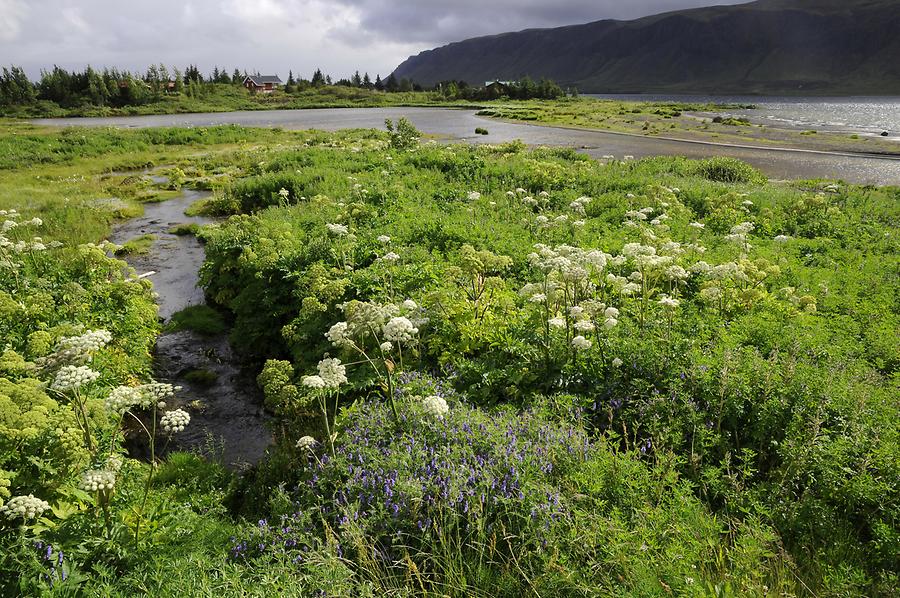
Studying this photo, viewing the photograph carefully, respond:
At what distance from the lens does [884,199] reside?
19703mm

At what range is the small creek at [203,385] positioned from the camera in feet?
29.0

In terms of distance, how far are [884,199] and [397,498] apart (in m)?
24.2

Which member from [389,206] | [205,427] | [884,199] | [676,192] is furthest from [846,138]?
[205,427]

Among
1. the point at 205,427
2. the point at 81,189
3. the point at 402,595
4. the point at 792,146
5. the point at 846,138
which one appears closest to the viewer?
the point at 402,595

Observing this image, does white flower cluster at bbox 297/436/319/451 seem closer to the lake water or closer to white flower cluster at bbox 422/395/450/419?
white flower cluster at bbox 422/395/450/419

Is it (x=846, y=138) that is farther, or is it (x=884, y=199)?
(x=846, y=138)

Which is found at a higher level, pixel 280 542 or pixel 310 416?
pixel 280 542

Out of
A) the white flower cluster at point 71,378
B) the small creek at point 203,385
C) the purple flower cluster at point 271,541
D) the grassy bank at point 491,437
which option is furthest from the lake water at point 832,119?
the white flower cluster at point 71,378

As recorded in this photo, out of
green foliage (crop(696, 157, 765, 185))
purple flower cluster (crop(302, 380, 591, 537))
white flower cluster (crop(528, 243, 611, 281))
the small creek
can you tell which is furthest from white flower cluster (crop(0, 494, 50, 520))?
green foliage (crop(696, 157, 765, 185))

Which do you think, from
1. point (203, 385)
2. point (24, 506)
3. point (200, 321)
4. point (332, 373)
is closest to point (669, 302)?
point (332, 373)

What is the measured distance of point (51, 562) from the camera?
13.7 ft

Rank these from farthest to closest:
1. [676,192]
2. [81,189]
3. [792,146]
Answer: [792,146], [81,189], [676,192]

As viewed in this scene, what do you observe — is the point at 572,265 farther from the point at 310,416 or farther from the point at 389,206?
the point at 389,206

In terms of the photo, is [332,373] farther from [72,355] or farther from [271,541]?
[72,355]
